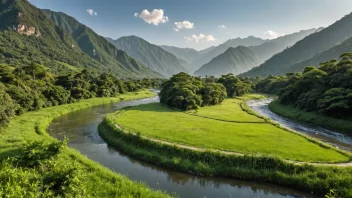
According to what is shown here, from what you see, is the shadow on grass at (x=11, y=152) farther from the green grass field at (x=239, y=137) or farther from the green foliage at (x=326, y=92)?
the green foliage at (x=326, y=92)

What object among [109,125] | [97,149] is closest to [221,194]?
[97,149]

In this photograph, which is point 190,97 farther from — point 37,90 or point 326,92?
point 37,90

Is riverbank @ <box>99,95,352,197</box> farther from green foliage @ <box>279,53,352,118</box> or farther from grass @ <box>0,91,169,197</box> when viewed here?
green foliage @ <box>279,53,352,118</box>

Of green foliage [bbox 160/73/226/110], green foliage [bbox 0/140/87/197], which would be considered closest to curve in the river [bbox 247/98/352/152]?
green foliage [bbox 160/73/226/110]

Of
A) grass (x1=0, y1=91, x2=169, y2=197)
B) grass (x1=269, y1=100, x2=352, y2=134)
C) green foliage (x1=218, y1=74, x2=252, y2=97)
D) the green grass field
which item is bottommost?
grass (x1=0, y1=91, x2=169, y2=197)

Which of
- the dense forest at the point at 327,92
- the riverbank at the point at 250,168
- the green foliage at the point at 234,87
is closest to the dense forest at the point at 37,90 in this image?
the riverbank at the point at 250,168
